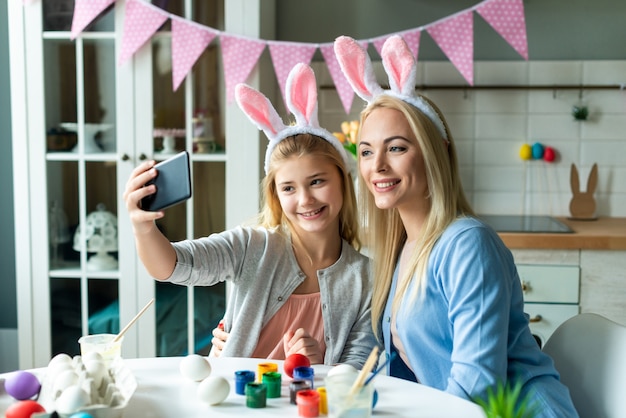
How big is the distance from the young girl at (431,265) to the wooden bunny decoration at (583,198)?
1.57 meters

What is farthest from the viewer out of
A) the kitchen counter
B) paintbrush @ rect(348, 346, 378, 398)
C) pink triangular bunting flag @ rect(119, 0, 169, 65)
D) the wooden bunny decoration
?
the wooden bunny decoration

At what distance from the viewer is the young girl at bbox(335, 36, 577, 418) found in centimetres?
141

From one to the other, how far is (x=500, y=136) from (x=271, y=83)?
0.92 metres

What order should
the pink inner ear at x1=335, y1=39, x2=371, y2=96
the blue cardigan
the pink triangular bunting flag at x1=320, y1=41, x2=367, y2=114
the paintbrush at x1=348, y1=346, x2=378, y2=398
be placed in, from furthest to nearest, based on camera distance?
1. the pink triangular bunting flag at x1=320, y1=41, x2=367, y2=114
2. the pink inner ear at x1=335, y1=39, x2=371, y2=96
3. the blue cardigan
4. the paintbrush at x1=348, y1=346, x2=378, y2=398

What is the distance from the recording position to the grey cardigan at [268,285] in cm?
177

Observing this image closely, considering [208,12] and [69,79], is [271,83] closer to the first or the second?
[208,12]

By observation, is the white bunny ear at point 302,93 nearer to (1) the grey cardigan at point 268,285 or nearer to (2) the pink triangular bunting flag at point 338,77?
(1) the grey cardigan at point 268,285

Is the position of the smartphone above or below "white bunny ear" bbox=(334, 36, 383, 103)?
below

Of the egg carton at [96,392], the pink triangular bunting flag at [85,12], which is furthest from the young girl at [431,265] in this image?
the pink triangular bunting flag at [85,12]

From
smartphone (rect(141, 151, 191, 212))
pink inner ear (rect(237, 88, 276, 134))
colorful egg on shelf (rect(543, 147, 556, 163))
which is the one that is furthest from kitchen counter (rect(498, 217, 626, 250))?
smartphone (rect(141, 151, 191, 212))

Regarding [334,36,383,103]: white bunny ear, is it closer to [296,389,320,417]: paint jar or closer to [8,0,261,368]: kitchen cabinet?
[296,389,320,417]: paint jar

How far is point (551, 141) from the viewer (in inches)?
126

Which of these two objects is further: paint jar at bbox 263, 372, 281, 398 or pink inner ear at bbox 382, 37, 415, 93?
pink inner ear at bbox 382, 37, 415, 93

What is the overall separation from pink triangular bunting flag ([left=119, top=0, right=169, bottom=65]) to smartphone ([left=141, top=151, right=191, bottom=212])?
1.48 meters
